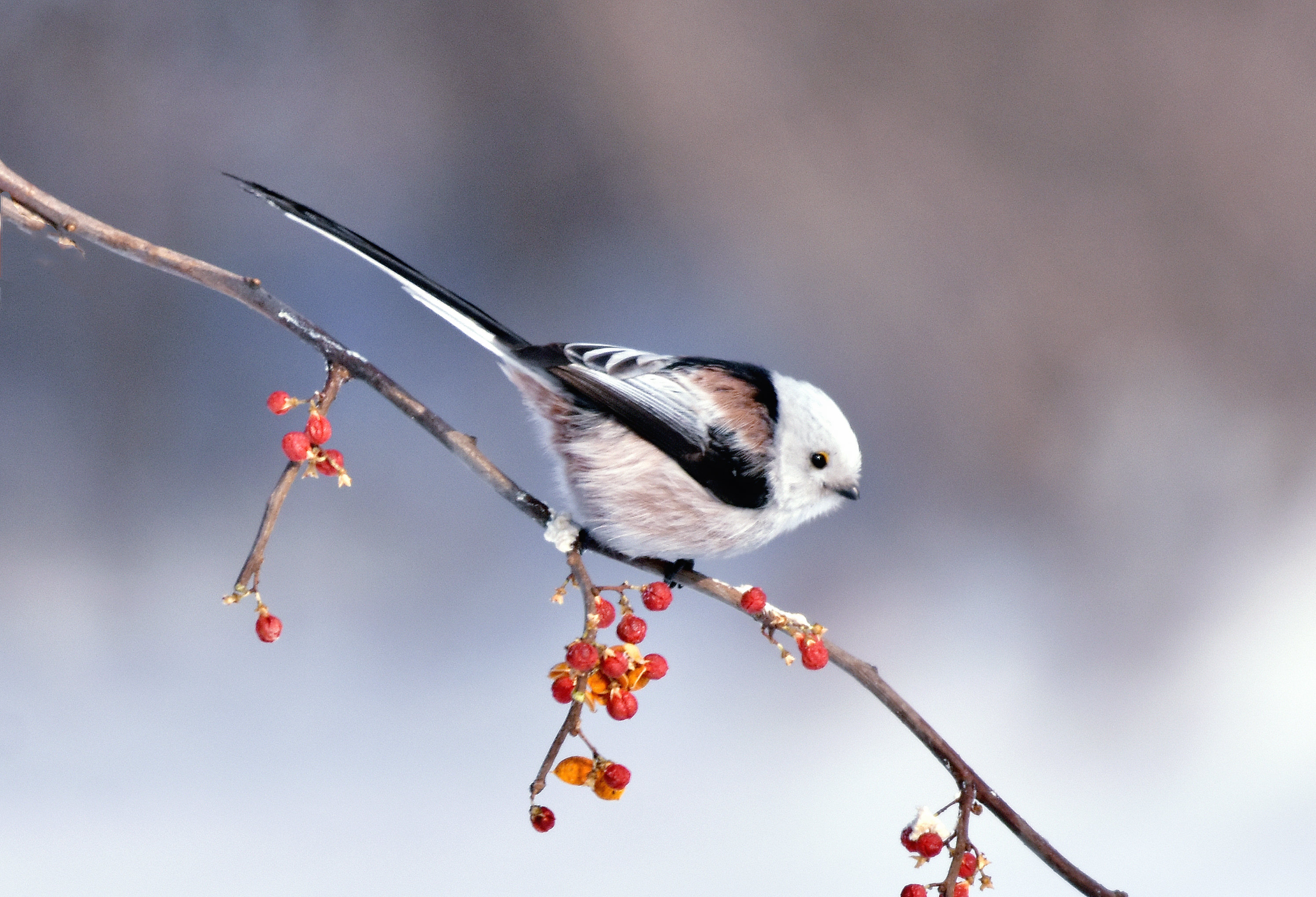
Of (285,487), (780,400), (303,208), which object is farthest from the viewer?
(780,400)

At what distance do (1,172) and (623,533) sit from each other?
2.27ft

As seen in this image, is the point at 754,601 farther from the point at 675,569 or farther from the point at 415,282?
the point at 415,282

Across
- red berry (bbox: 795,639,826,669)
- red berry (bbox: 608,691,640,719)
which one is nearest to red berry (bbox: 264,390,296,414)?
red berry (bbox: 608,691,640,719)

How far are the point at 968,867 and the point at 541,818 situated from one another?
41 centimetres

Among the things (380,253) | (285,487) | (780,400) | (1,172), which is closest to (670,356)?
(780,400)

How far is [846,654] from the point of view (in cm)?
92

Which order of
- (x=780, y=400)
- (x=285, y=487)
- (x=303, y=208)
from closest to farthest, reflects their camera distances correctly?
(x=285, y=487)
(x=303, y=208)
(x=780, y=400)

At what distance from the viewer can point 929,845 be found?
91 cm

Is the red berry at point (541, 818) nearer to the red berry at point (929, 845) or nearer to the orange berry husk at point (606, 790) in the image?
the orange berry husk at point (606, 790)

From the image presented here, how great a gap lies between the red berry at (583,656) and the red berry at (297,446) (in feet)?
0.98

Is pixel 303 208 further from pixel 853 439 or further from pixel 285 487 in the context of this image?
pixel 853 439

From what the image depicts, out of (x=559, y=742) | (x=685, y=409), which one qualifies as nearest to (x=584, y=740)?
(x=559, y=742)

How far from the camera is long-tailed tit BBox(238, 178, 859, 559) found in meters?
0.99

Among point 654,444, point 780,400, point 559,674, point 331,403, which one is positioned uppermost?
point 780,400
